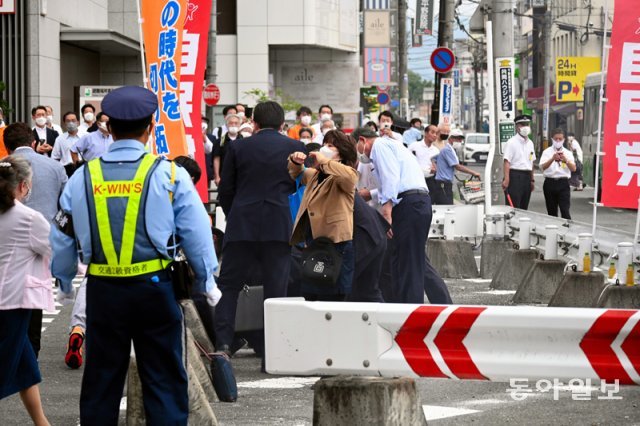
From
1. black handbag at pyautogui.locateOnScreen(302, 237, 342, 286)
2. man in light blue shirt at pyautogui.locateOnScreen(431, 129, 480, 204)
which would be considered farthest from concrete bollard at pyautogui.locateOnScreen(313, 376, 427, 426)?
man in light blue shirt at pyautogui.locateOnScreen(431, 129, 480, 204)

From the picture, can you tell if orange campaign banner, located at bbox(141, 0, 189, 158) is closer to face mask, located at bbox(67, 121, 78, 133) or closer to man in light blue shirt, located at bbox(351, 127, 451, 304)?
man in light blue shirt, located at bbox(351, 127, 451, 304)

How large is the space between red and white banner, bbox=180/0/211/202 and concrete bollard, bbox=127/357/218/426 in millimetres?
5701

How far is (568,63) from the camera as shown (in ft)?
205

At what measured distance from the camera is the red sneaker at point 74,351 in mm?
10391

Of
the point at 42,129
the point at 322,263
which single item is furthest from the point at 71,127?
the point at 322,263

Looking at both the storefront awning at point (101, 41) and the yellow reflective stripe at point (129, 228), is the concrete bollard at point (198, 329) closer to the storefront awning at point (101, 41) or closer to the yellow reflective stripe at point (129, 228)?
the yellow reflective stripe at point (129, 228)

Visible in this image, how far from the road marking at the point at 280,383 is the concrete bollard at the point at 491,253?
24.2 ft

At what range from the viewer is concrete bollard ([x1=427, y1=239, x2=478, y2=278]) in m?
17.2

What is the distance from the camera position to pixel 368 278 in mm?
10523

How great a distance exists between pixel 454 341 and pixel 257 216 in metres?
4.17

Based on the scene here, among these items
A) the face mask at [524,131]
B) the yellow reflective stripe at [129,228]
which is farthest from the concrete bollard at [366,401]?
the face mask at [524,131]

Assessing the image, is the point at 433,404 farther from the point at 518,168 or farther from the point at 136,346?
the point at 518,168

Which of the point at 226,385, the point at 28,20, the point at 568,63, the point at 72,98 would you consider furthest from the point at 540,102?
the point at 226,385

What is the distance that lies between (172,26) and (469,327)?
24.8 ft
